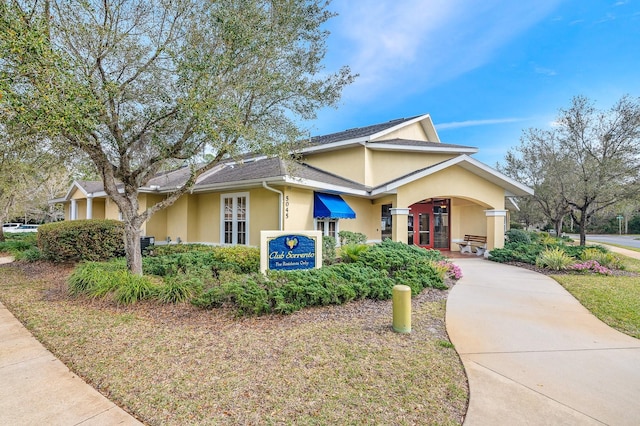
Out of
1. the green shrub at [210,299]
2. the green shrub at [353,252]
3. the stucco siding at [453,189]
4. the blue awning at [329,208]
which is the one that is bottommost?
the green shrub at [210,299]

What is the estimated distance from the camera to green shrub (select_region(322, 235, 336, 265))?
1144 centimetres

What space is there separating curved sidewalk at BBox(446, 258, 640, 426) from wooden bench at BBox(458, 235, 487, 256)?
898 cm

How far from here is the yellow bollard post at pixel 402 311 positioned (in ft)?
18.4

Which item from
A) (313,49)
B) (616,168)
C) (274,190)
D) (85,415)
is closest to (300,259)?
(274,190)

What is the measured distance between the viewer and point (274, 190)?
11.8 meters

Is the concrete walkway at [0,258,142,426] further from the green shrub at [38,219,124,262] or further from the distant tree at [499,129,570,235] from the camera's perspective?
the distant tree at [499,129,570,235]

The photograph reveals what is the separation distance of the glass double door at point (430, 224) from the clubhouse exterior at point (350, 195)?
0.06 metres

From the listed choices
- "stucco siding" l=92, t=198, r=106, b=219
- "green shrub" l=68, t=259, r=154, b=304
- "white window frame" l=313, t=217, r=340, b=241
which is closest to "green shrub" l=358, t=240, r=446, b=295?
"white window frame" l=313, t=217, r=340, b=241

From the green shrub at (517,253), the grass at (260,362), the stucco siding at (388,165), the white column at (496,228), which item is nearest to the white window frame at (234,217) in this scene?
the grass at (260,362)

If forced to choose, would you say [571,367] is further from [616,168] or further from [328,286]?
[616,168]

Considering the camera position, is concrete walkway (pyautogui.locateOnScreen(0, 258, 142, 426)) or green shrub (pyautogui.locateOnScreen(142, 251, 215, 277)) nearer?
concrete walkway (pyautogui.locateOnScreen(0, 258, 142, 426))

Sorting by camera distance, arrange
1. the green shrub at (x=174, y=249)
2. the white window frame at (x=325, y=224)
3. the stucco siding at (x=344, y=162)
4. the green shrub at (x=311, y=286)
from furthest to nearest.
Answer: the stucco siding at (x=344, y=162) → the white window frame at (x=325, y=224) → the green shrub at (x=174, y=249) → the green shrub at (x=311, y=286)

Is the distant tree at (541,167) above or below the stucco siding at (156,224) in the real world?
above

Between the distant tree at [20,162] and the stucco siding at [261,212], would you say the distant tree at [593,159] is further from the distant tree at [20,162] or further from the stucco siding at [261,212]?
the distant tree at [20,162]
